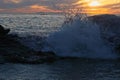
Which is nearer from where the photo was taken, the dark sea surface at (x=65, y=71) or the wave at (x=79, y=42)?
the dark sea surface at (x=65, y=71)

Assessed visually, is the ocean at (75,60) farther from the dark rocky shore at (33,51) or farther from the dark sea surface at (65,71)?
the dark rocky shore at (33,51)

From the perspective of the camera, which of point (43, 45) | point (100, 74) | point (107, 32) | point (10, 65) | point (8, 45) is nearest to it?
point (100, 74)

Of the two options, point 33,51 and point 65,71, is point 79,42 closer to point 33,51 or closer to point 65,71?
point 33,51

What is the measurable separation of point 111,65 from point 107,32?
270 inches

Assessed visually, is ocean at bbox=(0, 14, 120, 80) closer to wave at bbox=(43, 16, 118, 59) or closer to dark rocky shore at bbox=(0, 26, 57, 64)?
wave at bbox=(43, 16, 118, 59)

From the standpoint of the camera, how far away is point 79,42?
818 inches

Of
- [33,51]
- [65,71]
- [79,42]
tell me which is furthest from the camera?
[79,42]

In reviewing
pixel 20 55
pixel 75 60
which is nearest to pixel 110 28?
pixel 75 60

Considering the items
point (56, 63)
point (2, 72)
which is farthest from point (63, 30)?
point (2, 72)

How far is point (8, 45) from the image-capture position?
1989 cm

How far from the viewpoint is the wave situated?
1952 centimetres

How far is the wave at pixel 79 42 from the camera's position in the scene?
1952 centimetres

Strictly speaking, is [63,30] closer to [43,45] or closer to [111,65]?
[43,45]

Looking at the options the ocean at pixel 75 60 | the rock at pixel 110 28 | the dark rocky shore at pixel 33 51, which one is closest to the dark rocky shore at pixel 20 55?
the dark rocky shore at pixel 33 51
